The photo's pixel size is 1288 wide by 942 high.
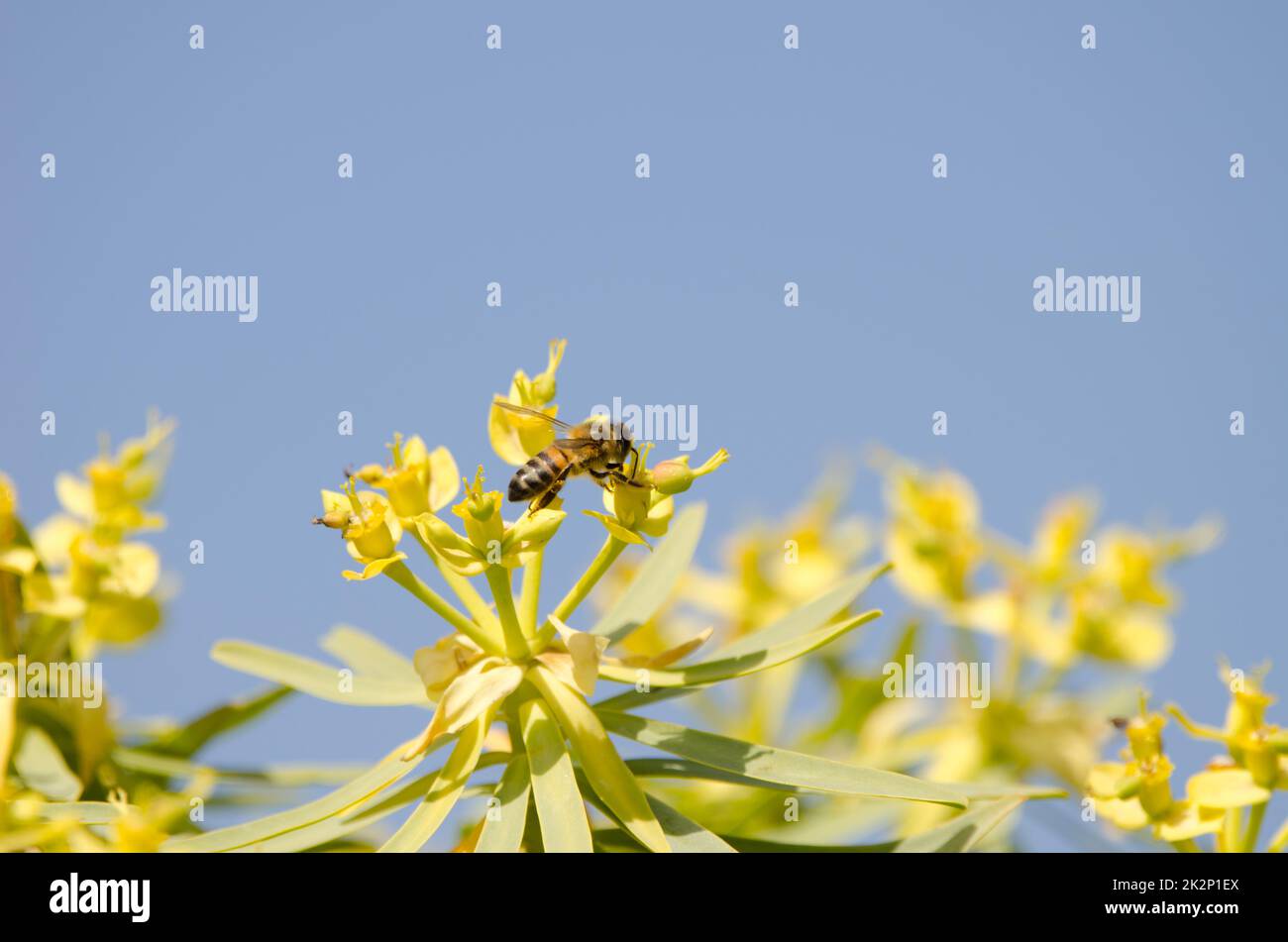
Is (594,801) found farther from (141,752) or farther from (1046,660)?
(1046,660)

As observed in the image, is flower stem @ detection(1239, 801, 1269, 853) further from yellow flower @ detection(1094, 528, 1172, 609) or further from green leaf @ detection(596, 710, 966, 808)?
yellow flower @ detection(1094, 528, 1172, 609)

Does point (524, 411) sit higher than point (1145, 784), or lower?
higher

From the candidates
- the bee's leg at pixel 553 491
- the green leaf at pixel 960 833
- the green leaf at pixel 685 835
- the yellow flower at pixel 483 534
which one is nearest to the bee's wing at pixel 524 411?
the bee's leg at pixel 553 491

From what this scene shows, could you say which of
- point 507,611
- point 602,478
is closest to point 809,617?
point 602,478

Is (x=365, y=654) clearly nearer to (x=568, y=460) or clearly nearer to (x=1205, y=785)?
(x=568, y=460)

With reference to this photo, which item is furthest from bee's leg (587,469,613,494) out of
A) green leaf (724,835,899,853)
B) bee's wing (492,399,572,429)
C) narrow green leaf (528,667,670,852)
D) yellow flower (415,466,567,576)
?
green leaf (724,835,899,853)

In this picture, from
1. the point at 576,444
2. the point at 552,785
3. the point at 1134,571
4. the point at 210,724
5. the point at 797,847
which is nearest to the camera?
the point at 552,785
